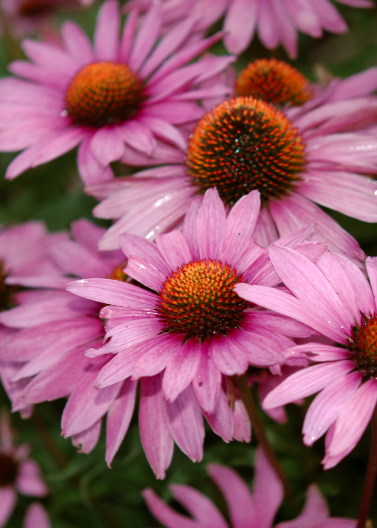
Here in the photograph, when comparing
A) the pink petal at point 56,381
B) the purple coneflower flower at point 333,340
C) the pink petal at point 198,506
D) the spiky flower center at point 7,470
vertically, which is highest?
the purple coneflower flower at point 333,340

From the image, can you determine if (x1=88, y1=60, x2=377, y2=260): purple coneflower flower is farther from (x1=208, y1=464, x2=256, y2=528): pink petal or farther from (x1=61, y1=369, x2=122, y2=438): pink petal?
(x1=208, y1=464, x2=256, y2=528): pink petal

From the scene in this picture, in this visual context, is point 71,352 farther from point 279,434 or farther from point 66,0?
point 66,0

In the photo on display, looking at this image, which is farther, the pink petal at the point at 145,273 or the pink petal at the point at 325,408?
the pink petal at the point at 145,273

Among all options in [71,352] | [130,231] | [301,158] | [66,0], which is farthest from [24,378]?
[66,0]

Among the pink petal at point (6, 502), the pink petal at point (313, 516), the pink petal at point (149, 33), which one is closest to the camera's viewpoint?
the pink petal at point (313, 516)

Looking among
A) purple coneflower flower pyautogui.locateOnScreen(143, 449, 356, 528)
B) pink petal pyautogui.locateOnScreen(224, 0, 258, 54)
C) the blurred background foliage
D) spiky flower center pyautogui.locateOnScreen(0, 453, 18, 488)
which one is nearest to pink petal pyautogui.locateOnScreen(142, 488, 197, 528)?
purple coneflower flower pyautogui.locateOnScreen(143, 449, 356, 528)

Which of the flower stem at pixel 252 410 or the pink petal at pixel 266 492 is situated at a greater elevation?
the flower stem at pixel 252 410

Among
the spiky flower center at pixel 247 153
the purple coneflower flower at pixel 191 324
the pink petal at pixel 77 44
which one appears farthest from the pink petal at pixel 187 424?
the pink petal at pixel 77 44

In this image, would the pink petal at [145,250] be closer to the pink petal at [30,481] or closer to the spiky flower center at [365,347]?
the spiky flower center at [365,347]

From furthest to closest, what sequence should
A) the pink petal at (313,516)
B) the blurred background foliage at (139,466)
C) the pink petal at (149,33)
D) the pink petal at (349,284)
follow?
the pink petal at (149,33), the blurred background foliage at (139,466), the pink petal at (313,516), the pink petal at (349,284)
